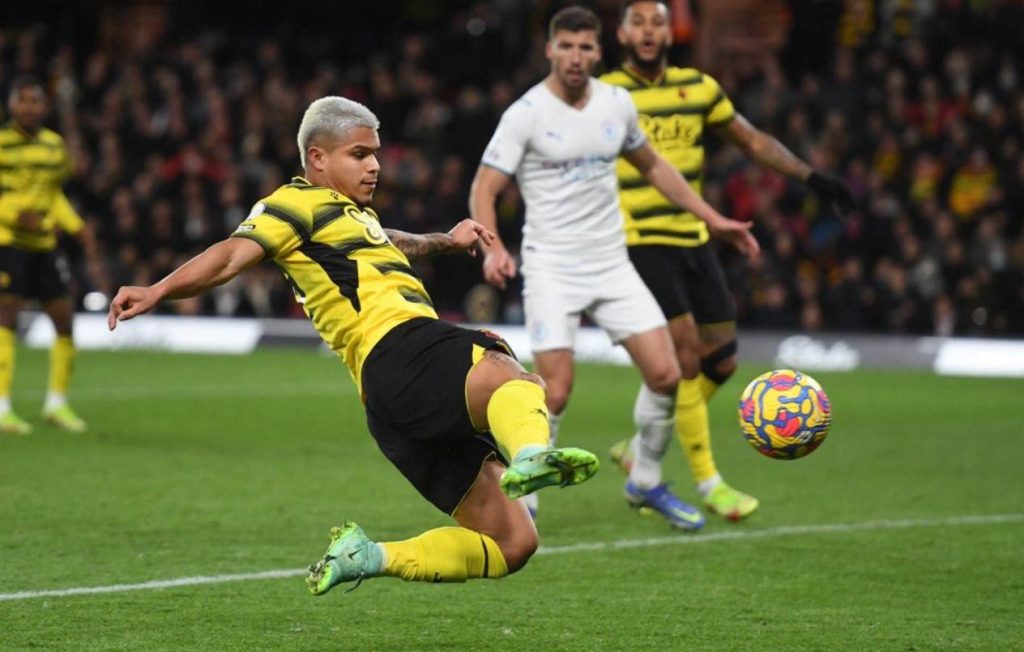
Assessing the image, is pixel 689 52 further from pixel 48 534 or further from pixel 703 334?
pixel 48 534

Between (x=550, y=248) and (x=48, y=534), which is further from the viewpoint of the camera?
(x=550, y=248)

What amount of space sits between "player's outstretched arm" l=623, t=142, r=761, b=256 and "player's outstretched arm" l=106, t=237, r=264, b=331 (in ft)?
11.1

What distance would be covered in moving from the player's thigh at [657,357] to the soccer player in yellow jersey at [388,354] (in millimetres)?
2734

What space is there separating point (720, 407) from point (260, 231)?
9864 mm

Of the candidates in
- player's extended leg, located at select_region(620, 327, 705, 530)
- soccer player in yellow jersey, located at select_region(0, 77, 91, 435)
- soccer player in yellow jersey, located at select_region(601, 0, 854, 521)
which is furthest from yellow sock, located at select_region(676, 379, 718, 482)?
soccer player in yellow jersey, located at select_region(0, 77, 91, 435)

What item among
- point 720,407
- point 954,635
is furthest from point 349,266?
point 720,407

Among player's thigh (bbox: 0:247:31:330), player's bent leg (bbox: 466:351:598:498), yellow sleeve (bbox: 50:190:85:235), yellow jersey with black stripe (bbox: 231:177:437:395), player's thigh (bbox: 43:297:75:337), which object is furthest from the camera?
yellow sleeve (bbox: 50:190:85:235)

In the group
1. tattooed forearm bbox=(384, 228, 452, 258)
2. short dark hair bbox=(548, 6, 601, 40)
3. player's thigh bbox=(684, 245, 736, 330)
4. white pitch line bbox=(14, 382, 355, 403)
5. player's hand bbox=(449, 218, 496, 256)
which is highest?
short dark hair bbox=(548, 6, 601, 40)

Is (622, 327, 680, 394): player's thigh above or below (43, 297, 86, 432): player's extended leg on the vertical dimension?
above

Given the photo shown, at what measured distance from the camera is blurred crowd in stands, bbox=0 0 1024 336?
19.0 meters

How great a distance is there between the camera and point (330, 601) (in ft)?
21.7

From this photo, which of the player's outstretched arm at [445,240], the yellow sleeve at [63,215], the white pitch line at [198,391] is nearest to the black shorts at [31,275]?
the yellow sleeve at [63,215]

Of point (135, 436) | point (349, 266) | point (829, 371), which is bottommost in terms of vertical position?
point (829, 371)

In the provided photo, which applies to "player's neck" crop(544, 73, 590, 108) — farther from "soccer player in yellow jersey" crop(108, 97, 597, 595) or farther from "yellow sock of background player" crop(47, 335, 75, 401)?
"yellow sock of background player" crop(47, 335, 75, 401)
